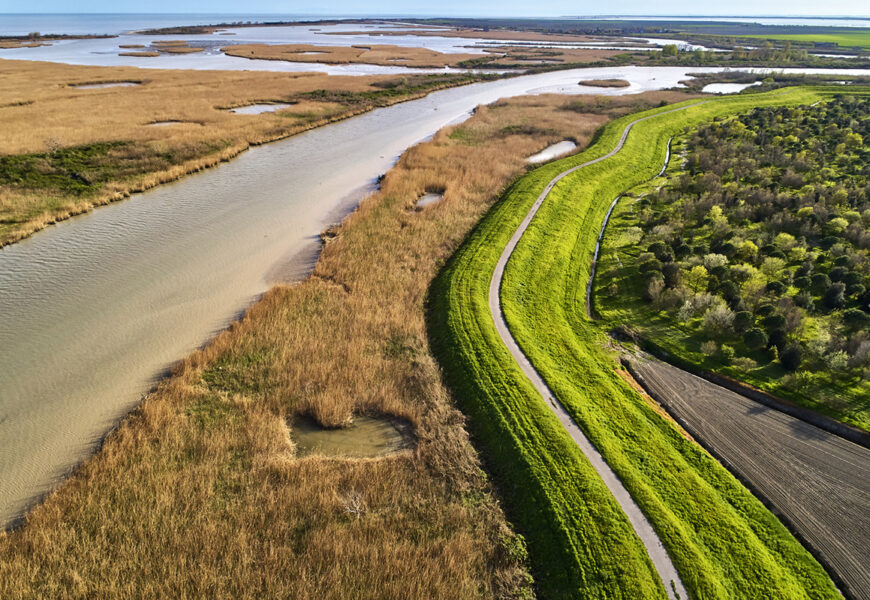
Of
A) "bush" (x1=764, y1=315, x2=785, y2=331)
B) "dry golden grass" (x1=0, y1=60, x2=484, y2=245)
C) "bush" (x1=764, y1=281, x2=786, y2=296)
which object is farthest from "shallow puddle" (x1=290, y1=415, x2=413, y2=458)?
"dry golden grass" (x1=0, y1=60, x2=484, y2=245)

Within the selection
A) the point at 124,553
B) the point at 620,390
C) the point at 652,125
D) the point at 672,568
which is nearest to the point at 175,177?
the point at 124,553

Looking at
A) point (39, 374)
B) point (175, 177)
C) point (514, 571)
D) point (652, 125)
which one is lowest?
point (514, 571)

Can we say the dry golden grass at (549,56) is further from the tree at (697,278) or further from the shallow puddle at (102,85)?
the tree at (697,278)

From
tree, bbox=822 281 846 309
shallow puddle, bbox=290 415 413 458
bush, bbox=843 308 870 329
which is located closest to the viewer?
shallow puddle, bbox=290 415 413 458

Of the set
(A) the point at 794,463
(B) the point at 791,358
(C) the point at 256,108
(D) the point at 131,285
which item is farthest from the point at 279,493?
(C) the point at 256,108

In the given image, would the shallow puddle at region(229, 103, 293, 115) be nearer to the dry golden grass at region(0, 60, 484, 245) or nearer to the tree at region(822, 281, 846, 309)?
the dry golden grass at region(0, 60, 484, 245)

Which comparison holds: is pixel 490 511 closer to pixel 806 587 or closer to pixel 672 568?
pixel 672 568
